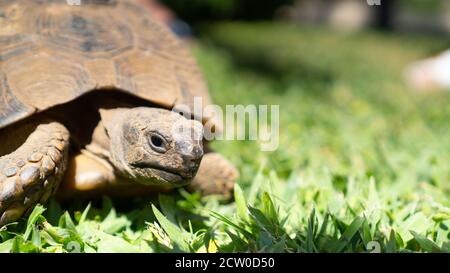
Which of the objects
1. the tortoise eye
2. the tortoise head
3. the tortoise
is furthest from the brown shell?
the tortoise eye

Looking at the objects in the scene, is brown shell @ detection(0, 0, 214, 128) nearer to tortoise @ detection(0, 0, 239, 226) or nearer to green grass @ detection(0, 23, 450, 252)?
tortoise @ detection(0, 0, 239, 226)

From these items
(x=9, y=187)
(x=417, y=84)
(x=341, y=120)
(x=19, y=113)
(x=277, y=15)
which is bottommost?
(x=277, y=15)

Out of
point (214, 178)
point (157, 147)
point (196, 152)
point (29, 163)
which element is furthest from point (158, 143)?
point (214, 178)

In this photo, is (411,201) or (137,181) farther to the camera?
(411,201)

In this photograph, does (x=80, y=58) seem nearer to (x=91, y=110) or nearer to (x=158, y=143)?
(x=91, y=110)

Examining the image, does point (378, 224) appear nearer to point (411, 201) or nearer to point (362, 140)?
point (411, 201)

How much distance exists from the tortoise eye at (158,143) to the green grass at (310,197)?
21 centimetres

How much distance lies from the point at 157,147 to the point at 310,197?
0.79m

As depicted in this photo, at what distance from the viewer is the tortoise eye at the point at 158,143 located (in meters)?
1.83

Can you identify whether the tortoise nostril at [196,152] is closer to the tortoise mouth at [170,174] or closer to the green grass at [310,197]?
the tortoise mouth at [170,174]

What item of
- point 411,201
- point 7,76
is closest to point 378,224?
point 411,201

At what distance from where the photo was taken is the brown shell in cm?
206

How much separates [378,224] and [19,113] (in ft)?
4.38

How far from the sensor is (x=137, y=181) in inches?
78.0
